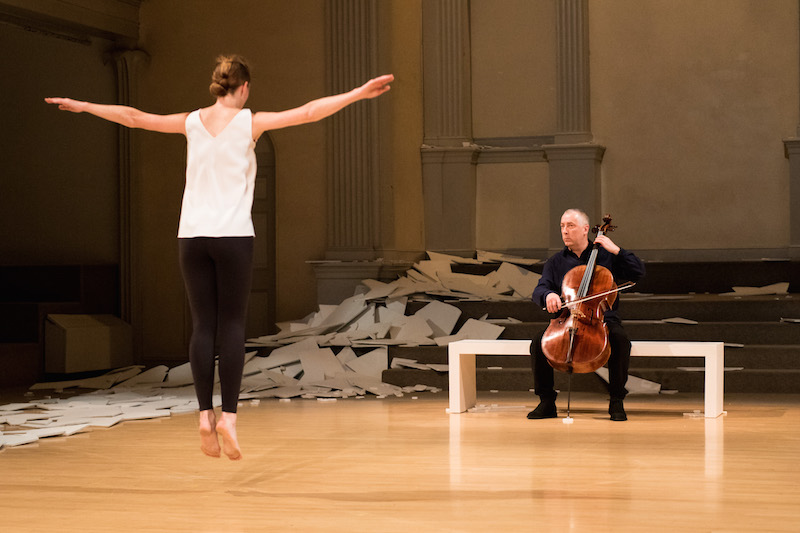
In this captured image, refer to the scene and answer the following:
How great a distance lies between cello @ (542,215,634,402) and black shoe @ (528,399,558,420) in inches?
15.5

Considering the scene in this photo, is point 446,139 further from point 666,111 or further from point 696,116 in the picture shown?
point 696,116

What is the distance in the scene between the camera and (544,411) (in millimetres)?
5641

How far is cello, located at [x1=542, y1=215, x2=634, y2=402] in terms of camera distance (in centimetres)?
518

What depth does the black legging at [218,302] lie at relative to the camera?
3.45 meters

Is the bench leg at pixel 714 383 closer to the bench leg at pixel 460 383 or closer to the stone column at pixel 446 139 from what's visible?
the bench leg at pixel 460 383

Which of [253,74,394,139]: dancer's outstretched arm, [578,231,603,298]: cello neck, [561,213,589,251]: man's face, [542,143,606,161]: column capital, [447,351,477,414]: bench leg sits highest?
[542,143,606,161]: column capital

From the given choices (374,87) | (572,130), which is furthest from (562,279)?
(572,130)

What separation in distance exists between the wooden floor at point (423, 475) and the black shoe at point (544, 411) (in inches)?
4.9

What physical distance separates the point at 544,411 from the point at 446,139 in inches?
183

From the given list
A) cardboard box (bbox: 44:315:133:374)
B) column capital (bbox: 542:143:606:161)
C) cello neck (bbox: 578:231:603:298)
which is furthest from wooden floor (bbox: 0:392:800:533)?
column capital (bbox: 542:143:606:161)

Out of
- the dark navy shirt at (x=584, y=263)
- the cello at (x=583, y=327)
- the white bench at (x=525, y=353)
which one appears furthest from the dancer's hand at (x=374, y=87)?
the white bench at (x=525, y=353)

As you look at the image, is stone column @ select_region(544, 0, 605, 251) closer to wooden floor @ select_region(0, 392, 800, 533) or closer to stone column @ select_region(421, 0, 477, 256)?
stone column @ select_region(421, 0, 477, 256)

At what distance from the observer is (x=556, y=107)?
32.0 ft

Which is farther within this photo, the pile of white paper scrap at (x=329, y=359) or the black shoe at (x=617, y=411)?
the pile of white paper scrap at (x=329, y=359)
